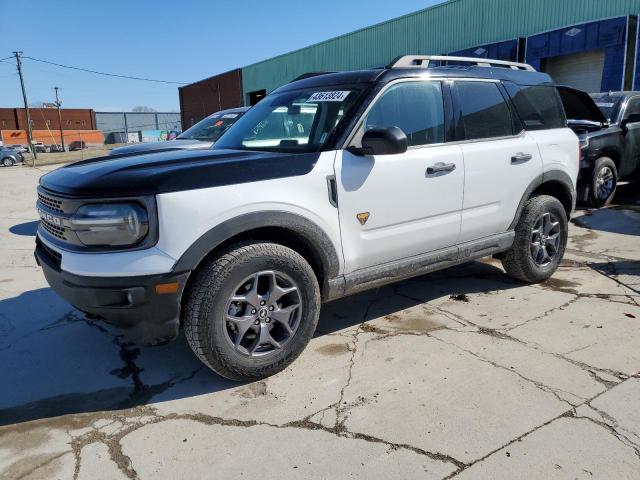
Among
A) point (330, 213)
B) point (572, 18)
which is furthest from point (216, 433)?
point (572, 18)

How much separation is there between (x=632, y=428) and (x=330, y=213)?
6.51 feet

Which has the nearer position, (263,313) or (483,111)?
(263,313)

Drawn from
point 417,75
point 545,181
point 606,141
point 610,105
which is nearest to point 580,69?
point 610,105

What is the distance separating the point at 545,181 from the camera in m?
4.52

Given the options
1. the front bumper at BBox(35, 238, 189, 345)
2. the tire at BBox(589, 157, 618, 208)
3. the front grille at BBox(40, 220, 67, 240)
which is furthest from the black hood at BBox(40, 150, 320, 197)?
the tire at BBox(589, 157, 618, 208)

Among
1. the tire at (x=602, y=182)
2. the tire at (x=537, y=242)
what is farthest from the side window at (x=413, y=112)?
the tire at (x=602, y=182)

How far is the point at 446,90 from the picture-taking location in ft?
12.5

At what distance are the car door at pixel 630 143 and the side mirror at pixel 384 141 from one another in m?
6.99

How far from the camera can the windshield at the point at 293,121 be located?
346 cm

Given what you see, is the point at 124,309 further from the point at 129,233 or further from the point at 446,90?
the point at 446,90

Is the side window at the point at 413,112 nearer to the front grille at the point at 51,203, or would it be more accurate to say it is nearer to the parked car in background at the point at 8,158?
the front grille at the point at 51,203

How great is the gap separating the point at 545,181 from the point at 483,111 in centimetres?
98

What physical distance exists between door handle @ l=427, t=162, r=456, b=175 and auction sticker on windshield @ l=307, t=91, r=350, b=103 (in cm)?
80

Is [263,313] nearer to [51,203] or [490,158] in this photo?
[51,203]
